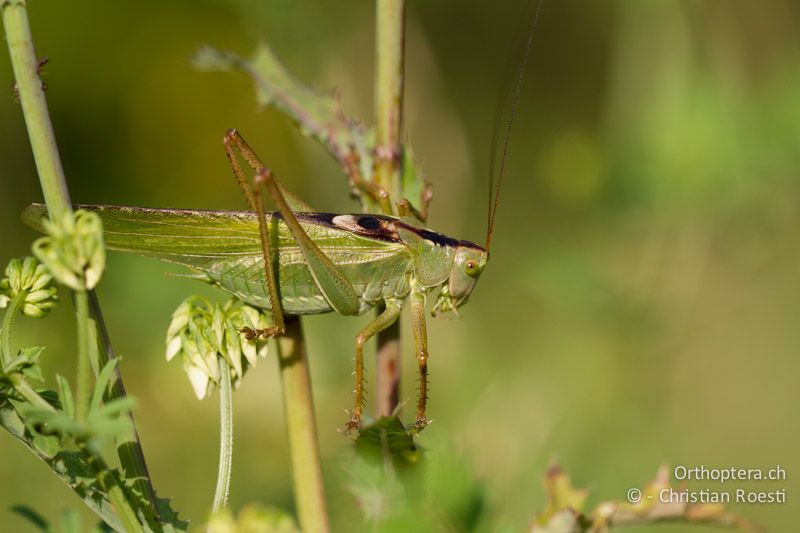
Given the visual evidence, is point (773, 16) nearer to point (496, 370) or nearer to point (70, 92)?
point (496, 370)

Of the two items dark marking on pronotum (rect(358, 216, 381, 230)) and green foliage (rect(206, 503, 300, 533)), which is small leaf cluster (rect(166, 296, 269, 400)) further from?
dark marking on pronotum (rect(358, 216, 381, 230))

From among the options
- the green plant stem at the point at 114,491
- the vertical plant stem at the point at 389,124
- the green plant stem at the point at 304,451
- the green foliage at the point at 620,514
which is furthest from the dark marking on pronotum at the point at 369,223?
the green plant stem at the point at 114,491

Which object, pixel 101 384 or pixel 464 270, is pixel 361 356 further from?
pixel 101 384

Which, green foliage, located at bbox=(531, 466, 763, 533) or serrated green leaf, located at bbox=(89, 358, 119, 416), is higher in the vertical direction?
serrated green leaf, located at bbox=(89, 358, 119, 416)

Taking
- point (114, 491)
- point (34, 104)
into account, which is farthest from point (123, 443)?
point (34, 104)

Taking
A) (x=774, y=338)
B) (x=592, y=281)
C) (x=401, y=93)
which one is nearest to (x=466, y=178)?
(x=592, y=281)

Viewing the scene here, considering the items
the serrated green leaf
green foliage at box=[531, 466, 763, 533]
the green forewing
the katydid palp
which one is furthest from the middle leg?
the serrated green leaf

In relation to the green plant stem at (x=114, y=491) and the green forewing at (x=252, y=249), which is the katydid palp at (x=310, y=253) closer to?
the green forewing at (x=252, y=249)
